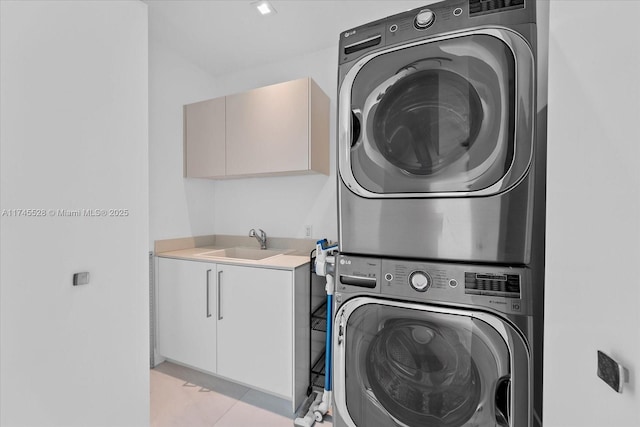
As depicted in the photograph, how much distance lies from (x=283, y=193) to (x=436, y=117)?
158 centimetres

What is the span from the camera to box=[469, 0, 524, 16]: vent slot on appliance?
883mm

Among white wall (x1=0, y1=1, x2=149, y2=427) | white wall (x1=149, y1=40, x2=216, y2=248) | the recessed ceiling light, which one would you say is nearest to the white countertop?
white wall (x1=149, y1=40, x2=216, y2=248)

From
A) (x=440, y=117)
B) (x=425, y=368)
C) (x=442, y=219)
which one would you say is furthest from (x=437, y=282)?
(x=440, y=117)

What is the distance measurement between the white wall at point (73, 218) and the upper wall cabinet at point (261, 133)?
828 mm

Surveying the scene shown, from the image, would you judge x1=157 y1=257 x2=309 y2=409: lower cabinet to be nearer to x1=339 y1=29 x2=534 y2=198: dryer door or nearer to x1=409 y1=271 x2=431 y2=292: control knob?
x1=409 y1=271 x2=431 y2=292: control knob

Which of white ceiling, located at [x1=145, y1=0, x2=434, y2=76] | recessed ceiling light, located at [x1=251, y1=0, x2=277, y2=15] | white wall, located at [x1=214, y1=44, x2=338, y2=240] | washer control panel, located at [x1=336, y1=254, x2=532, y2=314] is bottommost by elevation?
washer control panel, located at [x1=336, y1=254, x2=532, y2=314]

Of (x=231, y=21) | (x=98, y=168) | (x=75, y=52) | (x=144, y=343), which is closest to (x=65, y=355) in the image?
(x=144, y=343)

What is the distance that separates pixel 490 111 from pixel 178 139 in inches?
93.1

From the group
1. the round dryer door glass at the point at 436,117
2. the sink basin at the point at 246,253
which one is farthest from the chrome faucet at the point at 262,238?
the round dryer door glass at the point at 436,117

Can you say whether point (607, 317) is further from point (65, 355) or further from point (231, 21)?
point (231, 21)

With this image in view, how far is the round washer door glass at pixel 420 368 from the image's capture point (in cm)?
89

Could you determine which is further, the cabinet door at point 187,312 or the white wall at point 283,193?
the white wall at point 283,193

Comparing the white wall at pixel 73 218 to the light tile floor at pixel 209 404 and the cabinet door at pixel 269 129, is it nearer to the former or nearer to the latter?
the light tile floor at pixel 209 404

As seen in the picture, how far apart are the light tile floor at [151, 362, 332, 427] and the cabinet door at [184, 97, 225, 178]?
64.3 inches
